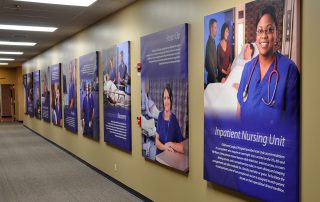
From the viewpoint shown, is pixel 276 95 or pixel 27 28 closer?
pixel 276 95

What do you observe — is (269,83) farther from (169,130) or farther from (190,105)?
(169,130)

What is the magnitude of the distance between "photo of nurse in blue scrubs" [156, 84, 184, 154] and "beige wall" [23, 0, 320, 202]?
0.25m

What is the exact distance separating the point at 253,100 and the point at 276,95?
23cm

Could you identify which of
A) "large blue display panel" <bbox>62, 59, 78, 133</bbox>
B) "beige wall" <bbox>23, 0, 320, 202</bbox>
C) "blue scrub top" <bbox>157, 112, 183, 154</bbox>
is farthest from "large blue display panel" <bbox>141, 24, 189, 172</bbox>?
"large blue display panel" <bbox>62, 59, 78, 133</bbox>

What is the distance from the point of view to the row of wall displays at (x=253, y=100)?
2484 mm

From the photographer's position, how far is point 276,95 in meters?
2.58

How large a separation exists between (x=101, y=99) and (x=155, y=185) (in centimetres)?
238

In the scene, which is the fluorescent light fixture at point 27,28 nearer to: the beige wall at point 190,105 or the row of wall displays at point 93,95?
the beige wall at point 190,105

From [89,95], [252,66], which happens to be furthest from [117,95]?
[252,66]

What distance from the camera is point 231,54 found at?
3045 mm

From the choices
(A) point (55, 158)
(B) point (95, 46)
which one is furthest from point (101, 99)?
(A) point (55, 158)

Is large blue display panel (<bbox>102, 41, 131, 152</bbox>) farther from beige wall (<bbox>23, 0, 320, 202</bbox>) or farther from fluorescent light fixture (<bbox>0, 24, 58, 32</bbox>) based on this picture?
fluorescent light fixture (<bbox>0, 24, 58, 32</bbox>)

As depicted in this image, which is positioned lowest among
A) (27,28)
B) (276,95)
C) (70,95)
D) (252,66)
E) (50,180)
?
(50,180)

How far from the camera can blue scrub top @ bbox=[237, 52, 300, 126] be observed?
245 cm
